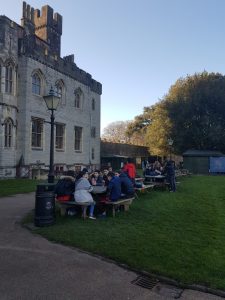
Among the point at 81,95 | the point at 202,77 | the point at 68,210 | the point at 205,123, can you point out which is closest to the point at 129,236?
the point at 68,210

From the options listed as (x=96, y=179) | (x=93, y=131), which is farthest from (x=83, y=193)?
(x=93, y=131)

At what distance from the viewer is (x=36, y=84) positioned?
27766 millimetres

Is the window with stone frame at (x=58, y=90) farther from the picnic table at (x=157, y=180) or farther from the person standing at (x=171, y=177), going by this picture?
the person standing at (x=171, y=177)

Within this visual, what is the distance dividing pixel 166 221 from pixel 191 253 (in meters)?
3.10

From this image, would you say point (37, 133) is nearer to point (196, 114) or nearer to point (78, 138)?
point (78, 138)

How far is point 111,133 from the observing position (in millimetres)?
96000

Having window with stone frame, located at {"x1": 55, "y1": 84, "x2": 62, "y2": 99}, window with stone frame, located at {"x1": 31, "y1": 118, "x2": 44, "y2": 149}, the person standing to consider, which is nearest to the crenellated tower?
window with stone frame, located at {"x1": 55, "y1": 84, "x2": 62, "y2": 99}

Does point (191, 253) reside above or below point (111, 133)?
below

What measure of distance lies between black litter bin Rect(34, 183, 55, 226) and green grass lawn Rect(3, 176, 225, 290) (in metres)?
0.28

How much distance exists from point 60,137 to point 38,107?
4904 millimetres

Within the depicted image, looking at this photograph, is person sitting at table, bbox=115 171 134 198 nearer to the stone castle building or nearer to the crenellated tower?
the stone castle building

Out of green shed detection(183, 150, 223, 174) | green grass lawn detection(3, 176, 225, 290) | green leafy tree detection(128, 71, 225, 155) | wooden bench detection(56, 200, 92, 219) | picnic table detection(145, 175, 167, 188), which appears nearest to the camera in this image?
green grass lawn detection(3, 176, 225, 290)

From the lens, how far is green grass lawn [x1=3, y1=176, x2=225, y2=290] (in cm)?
568

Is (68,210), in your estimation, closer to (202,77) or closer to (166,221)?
(166,221)
